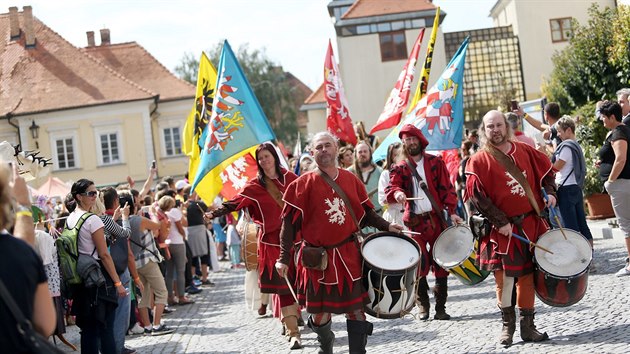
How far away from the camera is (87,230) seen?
9.16m

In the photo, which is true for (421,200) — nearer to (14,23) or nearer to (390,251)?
(390,251)

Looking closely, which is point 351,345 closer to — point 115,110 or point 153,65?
point 115,110

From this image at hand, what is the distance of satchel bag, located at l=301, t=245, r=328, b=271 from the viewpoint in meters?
8.05

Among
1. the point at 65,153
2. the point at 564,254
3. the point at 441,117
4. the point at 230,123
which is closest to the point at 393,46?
the point at 65,153

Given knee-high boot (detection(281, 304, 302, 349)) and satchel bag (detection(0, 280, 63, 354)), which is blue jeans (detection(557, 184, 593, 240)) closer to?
knee-high boot (detection(281, 304, 302, 349))

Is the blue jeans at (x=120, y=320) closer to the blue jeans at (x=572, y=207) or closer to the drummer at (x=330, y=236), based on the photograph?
the drummer at (x=330, y=236)

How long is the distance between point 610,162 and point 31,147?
43338 mm

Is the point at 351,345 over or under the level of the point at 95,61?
under

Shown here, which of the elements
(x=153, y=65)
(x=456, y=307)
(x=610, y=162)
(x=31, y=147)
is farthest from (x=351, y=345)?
(x=153, y=65)

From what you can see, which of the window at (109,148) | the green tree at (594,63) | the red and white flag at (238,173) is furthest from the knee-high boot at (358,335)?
the window at (109,148)

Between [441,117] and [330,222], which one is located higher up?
[441,117]

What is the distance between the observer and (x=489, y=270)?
8727 mm

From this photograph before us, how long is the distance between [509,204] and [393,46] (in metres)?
46.5

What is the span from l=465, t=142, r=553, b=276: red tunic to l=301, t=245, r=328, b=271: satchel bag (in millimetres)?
1381
